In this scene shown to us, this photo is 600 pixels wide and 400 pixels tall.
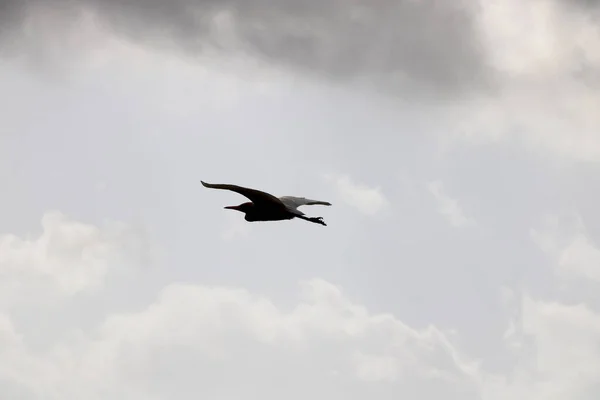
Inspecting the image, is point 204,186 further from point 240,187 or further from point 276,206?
point 276,206

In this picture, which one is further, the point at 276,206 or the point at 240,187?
the point at 276,206

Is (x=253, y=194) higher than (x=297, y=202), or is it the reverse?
(x=297, y=202)

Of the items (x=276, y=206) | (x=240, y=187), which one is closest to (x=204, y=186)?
(x=240, y=187)

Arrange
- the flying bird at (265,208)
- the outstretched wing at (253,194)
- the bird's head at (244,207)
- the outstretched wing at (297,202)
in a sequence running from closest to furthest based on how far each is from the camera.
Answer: the outstretched wing at (253,194)
the flying bird at (265,208)
the bird's head at (244,207)
the outstretched wing at (297,202)

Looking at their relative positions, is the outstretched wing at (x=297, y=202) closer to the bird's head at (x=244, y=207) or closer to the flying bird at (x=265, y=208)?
the flying bird at (x=265, y=208)

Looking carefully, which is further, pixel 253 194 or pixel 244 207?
pixel 244 207

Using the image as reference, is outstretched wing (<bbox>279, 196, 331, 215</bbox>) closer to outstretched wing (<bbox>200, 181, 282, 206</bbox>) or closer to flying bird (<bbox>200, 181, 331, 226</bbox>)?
flying bird (<bbox>200, 181, 331, 226</bbox>)

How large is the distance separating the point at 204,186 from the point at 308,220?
682cm

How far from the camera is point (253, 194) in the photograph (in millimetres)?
59344

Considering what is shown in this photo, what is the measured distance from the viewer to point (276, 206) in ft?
202

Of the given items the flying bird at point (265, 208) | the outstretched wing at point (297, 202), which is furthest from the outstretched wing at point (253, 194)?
the outstretched wing at point (297, 202)

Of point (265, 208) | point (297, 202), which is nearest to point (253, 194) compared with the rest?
point (265, 208)

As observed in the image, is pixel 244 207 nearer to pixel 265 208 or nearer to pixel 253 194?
pixel 265 208

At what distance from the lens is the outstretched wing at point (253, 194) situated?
56844 millimetres
